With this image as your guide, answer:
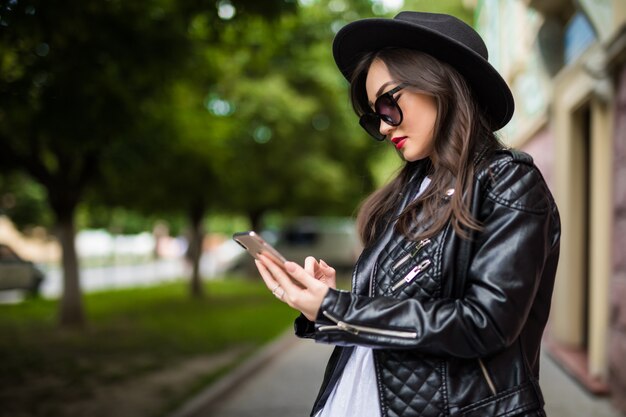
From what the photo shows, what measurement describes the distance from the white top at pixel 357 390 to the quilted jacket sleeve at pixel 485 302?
0.23 meters

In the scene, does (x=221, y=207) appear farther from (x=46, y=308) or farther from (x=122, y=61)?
(x=122, y=61)

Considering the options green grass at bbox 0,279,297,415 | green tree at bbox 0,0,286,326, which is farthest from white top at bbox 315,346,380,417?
green grass at bbox 0,279,297,415

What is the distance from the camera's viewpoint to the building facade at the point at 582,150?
584cm

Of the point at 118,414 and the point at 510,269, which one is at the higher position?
the point at 510,269

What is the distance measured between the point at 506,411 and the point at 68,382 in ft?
23.0

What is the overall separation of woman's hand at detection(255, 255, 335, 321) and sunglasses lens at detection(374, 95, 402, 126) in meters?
0.43

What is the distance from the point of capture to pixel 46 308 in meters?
16.3

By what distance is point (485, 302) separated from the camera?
142 cm

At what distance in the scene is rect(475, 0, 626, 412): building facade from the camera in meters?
5.84

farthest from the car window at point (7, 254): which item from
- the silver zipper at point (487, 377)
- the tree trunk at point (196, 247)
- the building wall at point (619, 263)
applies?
the silver zipper at point (487, 377)

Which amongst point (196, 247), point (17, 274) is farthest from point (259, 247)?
point (17, 274)

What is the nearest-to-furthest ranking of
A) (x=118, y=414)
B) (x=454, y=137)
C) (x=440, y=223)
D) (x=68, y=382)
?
(x=440, y=223) → (x=454, y=137) → (x=118, y=414) → (x=68, y=382)

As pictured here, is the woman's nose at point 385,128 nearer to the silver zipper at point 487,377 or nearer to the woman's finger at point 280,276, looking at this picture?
the woman's finger at point 280,276

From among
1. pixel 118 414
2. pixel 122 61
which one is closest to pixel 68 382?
pixel 118 414
